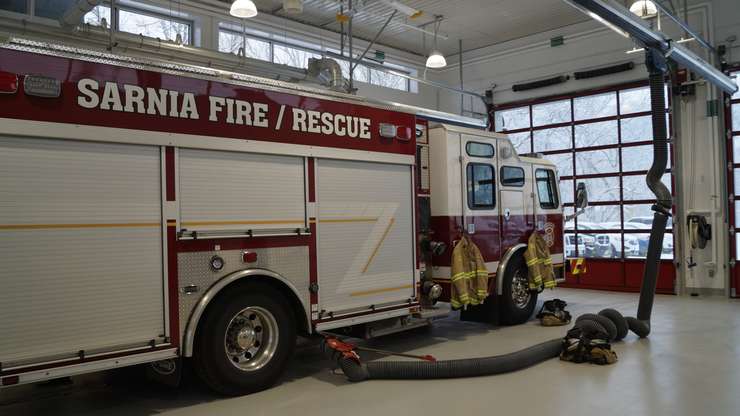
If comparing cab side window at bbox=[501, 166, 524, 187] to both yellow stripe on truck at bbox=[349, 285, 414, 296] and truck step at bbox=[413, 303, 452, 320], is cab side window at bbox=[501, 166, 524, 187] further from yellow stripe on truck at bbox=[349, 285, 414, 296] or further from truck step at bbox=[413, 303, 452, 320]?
yellow stripe on truck at bbox=[349, 285, 414, 296]

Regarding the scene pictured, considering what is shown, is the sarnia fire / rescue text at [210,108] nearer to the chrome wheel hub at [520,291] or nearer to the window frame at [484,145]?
the window frame at [484,145]

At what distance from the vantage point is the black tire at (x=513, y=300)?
8453 millimetres

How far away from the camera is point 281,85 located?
19.0 ft

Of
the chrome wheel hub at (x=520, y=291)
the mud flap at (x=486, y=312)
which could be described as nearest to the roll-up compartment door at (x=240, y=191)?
the mud flap at (x=486, y=312)

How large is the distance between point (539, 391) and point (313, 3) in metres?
A: 9.67

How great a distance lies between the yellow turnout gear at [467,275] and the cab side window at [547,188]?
2.29 m

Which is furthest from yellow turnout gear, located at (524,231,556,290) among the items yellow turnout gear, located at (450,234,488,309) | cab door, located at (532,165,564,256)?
yellow turnout gear, located at (450,234,488,309)

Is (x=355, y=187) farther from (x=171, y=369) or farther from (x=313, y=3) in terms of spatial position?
(x=313, y=3)

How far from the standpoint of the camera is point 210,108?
526 centimetres

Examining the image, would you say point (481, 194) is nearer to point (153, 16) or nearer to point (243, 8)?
point (243, 8)

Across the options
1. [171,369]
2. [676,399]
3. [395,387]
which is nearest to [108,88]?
[171,369]

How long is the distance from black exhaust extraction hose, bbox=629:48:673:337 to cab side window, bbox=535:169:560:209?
6.01 feet

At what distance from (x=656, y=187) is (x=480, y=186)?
7.41 feet

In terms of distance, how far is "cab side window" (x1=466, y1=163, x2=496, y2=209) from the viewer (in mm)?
7910
